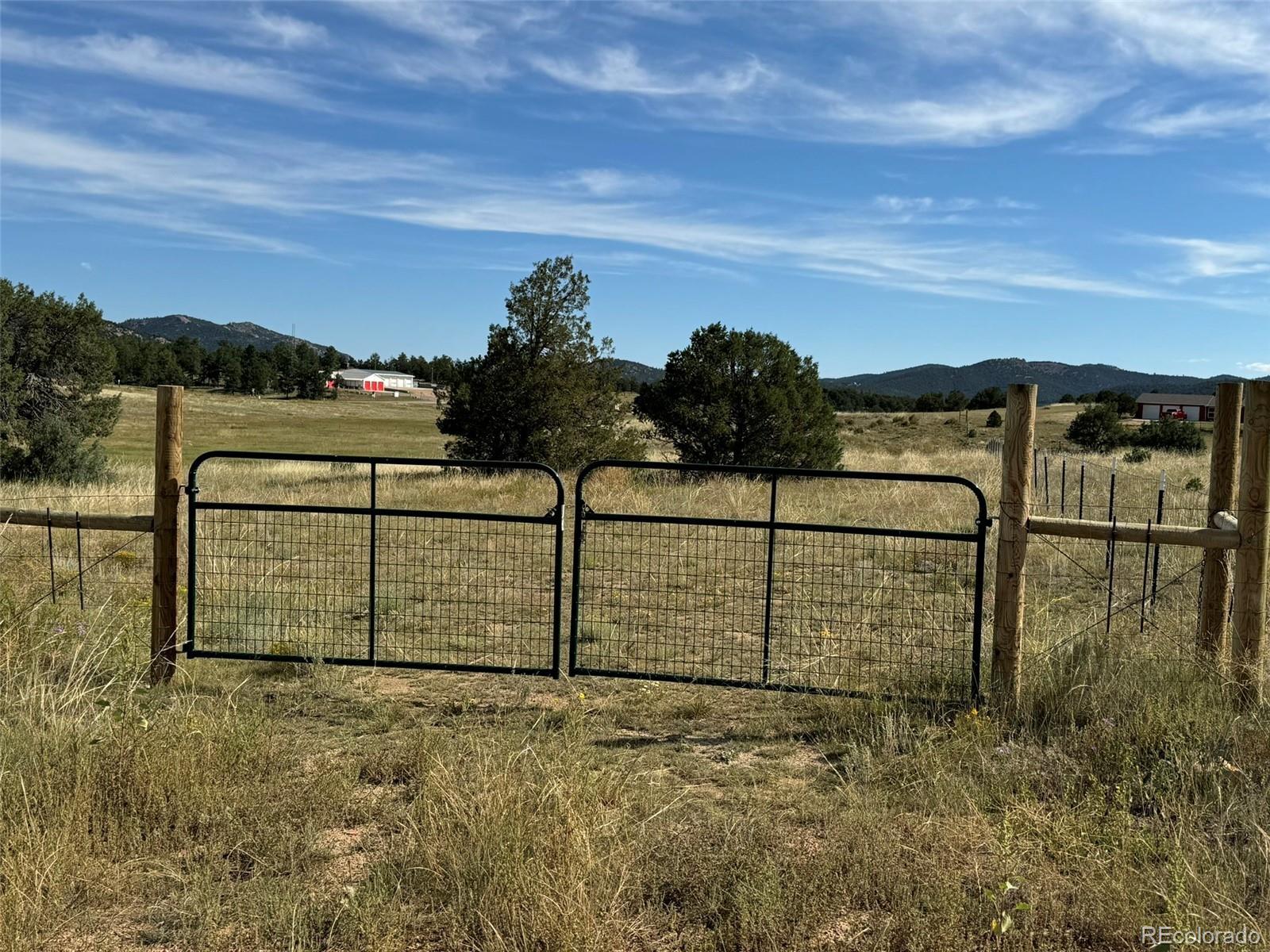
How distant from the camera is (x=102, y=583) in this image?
10180 millimetres

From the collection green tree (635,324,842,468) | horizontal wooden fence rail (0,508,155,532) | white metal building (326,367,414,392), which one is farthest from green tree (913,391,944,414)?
white metal building (326,367,414,392)


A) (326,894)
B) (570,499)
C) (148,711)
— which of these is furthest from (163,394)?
(570,499)

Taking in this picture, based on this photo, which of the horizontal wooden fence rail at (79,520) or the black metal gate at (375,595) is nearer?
the horizontal wooden fence rail at (79,520)

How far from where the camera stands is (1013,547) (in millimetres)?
6375

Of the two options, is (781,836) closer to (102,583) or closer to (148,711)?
(148,711)

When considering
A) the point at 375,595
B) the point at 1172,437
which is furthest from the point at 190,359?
the point at 375,595

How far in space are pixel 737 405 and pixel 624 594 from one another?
13303 mm

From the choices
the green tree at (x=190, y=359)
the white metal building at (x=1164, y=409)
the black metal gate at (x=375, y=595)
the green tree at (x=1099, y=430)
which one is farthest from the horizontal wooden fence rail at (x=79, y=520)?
the green tree at (x=190, y=359)

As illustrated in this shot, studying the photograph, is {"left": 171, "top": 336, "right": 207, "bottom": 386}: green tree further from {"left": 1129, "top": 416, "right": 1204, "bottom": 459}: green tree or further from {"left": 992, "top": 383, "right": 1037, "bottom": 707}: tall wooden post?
{"left": 992, "top": 383, "right": 1037, "bottom": 707}: tall wooden post

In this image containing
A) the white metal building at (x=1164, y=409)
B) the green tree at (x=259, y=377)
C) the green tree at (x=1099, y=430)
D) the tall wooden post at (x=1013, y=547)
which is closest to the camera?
the tall wooden post at (x=1013, y=547)

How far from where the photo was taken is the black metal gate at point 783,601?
6680 millimetres

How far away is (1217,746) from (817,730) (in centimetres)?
216

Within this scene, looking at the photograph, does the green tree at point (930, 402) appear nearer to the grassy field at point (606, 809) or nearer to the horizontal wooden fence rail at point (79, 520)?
the grassy field at point (606, 809)

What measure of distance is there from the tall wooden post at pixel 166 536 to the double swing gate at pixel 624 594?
146mm
